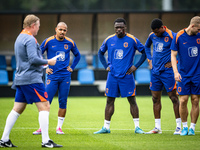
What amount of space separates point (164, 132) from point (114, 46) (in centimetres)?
A: 221

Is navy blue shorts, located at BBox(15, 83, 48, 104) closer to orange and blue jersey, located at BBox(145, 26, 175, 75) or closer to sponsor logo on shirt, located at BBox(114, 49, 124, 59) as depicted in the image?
sponsor logo on shirt, located at BBox(114, 49, 124, 59)

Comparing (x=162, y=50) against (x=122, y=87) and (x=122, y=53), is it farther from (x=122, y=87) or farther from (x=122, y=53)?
(x=122, y=87)

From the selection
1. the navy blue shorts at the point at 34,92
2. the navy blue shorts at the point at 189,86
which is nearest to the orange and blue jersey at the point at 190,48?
the navy blue shorts at the point at 189,86

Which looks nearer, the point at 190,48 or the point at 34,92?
the point at 34,92

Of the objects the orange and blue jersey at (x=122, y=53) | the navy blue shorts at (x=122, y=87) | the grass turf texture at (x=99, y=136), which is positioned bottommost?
the grass turf texture at (x=99, y=136)

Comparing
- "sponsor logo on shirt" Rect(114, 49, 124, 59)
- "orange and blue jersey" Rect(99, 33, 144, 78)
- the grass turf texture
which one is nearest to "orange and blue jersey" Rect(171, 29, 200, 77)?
"orange and blue jersey" Rect(99, 33, 144, 78)

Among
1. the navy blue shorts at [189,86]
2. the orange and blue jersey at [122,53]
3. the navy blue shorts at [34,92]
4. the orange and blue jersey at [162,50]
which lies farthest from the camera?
the orange and blue jersey at [122,53]

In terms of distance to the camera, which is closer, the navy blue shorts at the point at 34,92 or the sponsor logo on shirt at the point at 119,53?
the navy blue shorts at the point at 34,92

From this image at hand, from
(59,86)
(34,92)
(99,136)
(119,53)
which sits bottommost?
(99,136)

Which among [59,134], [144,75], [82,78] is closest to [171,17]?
[144,75]

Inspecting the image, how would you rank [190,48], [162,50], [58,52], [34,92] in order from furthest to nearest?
[58,52] < [162,50] < [190,48] < [34,92]

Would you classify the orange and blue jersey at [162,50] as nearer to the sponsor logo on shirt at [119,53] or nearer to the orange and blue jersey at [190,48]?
the orange and blue jersey at [190,48]

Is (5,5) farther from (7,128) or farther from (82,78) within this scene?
(7,128)

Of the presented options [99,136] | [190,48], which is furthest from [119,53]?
[99,136]
